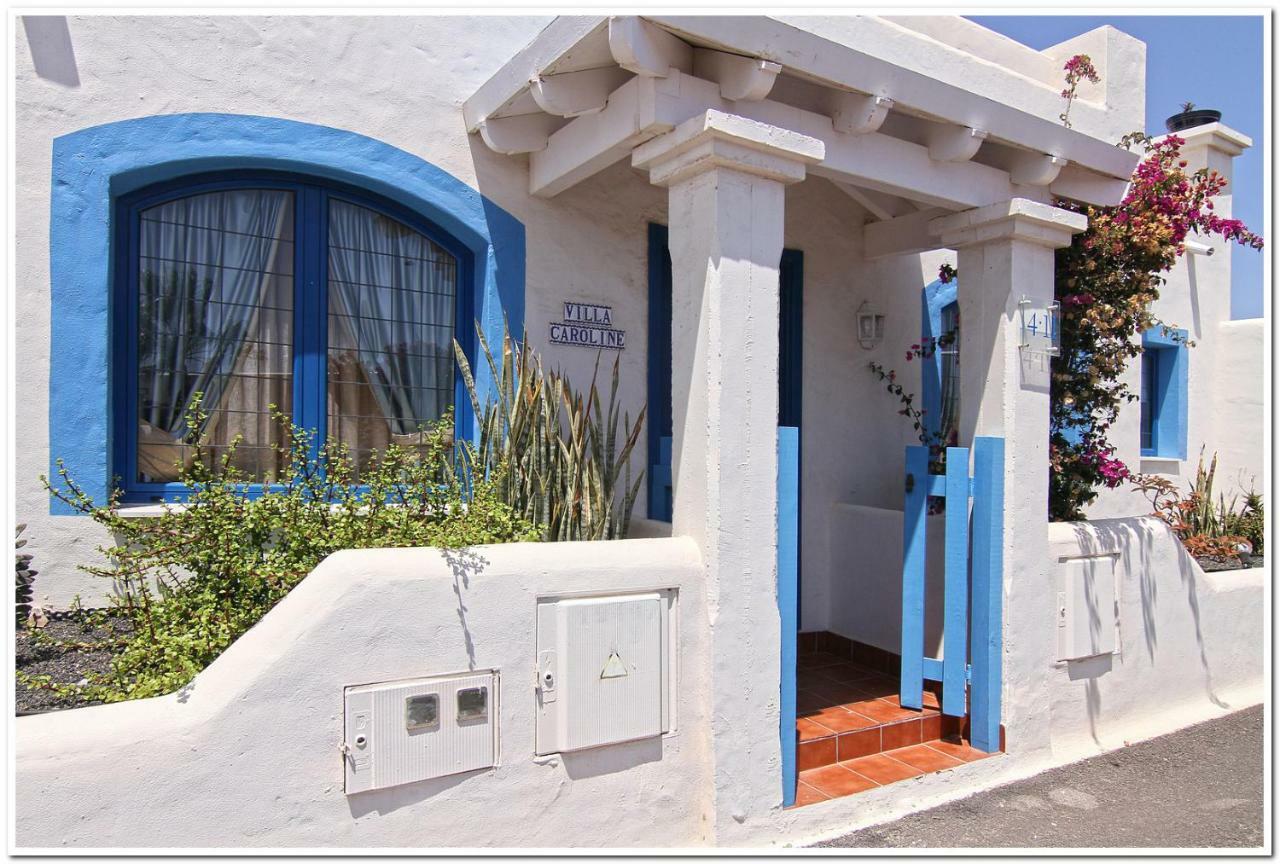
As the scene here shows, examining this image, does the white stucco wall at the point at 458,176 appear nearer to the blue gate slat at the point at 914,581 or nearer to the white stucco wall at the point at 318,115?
the white stucco wall at the point at 318,115

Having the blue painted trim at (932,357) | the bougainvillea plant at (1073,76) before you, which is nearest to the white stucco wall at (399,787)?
the blue painted trim at (932,357)

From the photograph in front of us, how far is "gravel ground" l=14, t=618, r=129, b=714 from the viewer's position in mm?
3408

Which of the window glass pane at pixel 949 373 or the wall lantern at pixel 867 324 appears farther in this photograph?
the window glass pane at pixel 949 373

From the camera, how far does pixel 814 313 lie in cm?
641

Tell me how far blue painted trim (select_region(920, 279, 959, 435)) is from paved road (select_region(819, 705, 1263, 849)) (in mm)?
2671

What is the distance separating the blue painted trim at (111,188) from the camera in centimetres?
413

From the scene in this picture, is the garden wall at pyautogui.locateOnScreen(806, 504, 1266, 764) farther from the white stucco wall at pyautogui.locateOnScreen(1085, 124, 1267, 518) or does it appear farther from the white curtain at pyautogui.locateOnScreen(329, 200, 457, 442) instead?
the white stucco wall at pyautogui.locateOnScreen(1085, 124, 1267, 518)

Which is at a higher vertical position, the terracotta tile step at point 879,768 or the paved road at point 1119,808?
the terracotta tile step at point 879,768

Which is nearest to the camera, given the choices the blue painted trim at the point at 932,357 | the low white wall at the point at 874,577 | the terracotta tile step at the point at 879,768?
the terracotta tile step at the point at 879,768

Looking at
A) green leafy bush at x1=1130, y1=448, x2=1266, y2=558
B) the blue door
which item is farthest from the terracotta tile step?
green leafy bush at x1=1130, y1=448, x2=1266, y2=558

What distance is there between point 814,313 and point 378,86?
3.25 m

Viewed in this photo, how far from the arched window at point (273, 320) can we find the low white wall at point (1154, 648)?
12.6 feet
